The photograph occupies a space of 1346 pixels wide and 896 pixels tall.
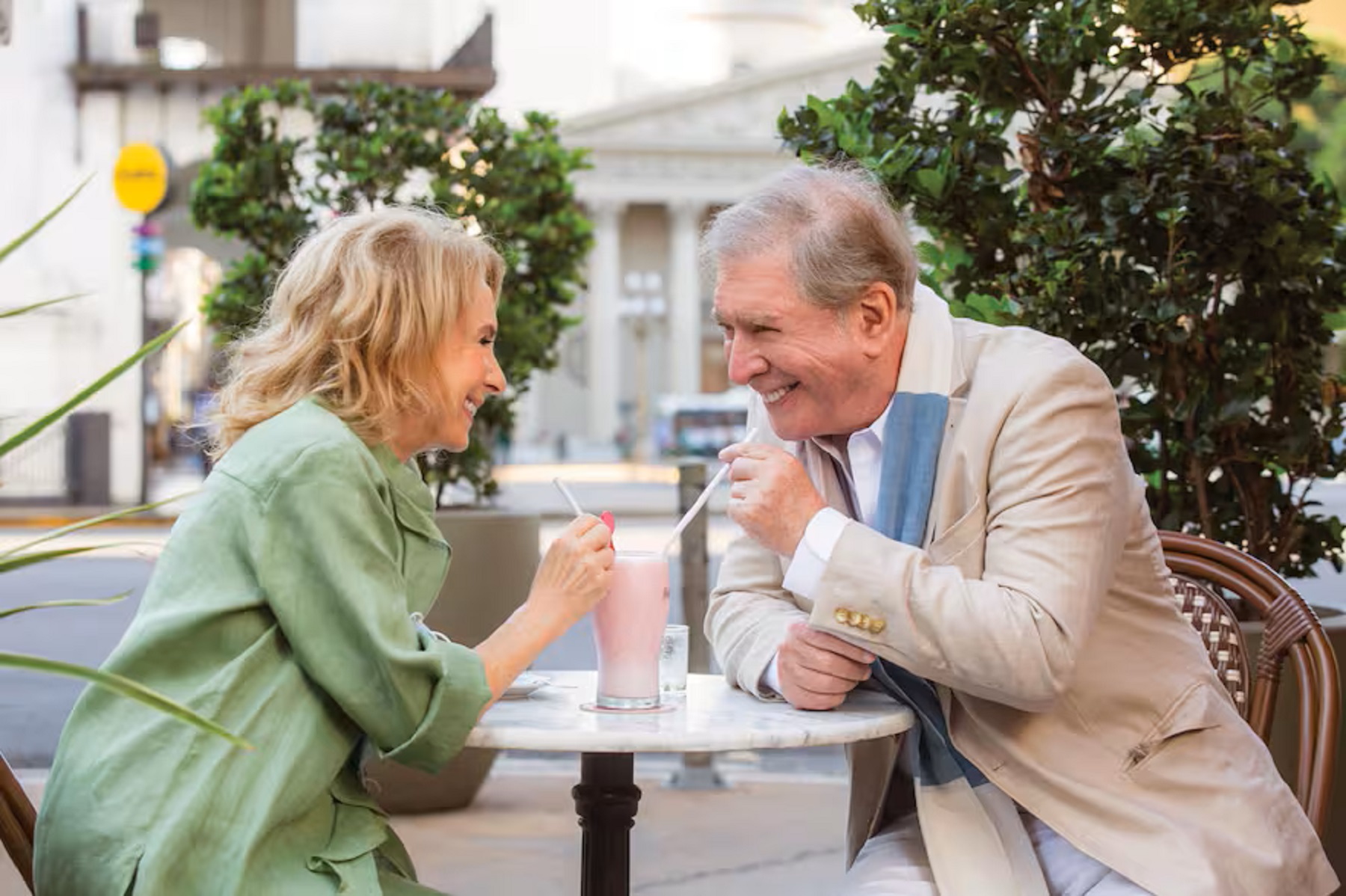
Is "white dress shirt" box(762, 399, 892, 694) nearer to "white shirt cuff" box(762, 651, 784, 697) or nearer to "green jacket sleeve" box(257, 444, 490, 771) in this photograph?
"white shirt cuff" box(762, 651, 784, 697)

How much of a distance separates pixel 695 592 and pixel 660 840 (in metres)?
1.14

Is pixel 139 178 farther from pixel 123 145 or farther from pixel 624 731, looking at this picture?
pixel 624 731

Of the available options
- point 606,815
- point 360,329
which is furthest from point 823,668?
point 360,329

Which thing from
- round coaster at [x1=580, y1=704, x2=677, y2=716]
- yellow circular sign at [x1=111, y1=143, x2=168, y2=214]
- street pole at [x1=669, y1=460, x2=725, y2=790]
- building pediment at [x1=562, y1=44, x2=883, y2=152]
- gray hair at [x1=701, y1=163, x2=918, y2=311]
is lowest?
street pole at [x1=669, y1=460, x2=725, y2=790]

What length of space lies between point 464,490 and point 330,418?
4.23 m

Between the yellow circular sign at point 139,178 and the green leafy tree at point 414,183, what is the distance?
11013 millimetres

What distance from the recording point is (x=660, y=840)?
4.78 metres

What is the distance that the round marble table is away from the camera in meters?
1.94

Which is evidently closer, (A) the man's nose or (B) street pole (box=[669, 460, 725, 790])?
(A) the man's nose

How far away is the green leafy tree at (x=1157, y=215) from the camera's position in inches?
139

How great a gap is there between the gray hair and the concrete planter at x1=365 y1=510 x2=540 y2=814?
2.80 metres

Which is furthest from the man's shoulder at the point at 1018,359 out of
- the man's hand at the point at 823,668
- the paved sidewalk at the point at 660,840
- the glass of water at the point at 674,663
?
the paved sidewalk at the point at 660,840

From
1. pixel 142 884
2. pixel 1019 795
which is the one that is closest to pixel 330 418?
pixel 142 884

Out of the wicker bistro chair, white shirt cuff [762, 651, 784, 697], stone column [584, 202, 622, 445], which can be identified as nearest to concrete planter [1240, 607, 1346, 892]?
the wicker bistro chair
